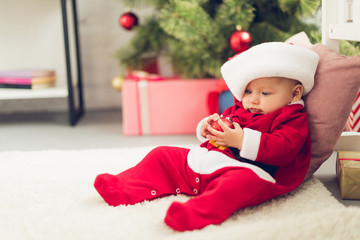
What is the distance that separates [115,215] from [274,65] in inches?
17.8

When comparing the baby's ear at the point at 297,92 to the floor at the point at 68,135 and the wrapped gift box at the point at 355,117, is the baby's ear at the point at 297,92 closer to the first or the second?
the floor at the point at 68,135

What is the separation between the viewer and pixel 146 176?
920mm

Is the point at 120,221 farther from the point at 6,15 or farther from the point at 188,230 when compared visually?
the point at 6,15

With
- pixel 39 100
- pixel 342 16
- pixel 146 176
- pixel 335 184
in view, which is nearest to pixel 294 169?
pixel 335 184

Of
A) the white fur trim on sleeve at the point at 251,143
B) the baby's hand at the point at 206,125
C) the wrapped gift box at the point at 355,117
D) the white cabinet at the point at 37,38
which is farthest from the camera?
the white cabinet at the point at 37,38

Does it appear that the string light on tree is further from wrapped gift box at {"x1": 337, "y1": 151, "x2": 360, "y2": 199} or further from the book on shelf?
the book on shelf

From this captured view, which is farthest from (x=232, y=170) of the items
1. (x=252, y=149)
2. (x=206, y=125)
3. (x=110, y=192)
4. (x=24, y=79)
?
(x=24, y=79)

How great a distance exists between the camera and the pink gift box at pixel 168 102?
5.25 ft

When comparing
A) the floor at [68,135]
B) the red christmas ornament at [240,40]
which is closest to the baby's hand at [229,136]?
the floor at [68,135]

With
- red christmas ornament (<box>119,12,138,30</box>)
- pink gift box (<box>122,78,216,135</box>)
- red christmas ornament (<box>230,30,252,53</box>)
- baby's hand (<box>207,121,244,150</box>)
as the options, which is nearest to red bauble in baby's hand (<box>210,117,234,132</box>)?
baby's hand (<box>207,121,244,150</box>)

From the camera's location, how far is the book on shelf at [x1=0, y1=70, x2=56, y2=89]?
181cm

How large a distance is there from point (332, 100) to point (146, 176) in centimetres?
45

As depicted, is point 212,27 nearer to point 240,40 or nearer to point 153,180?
point 240,40

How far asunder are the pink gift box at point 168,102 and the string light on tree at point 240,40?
0.21 metres
